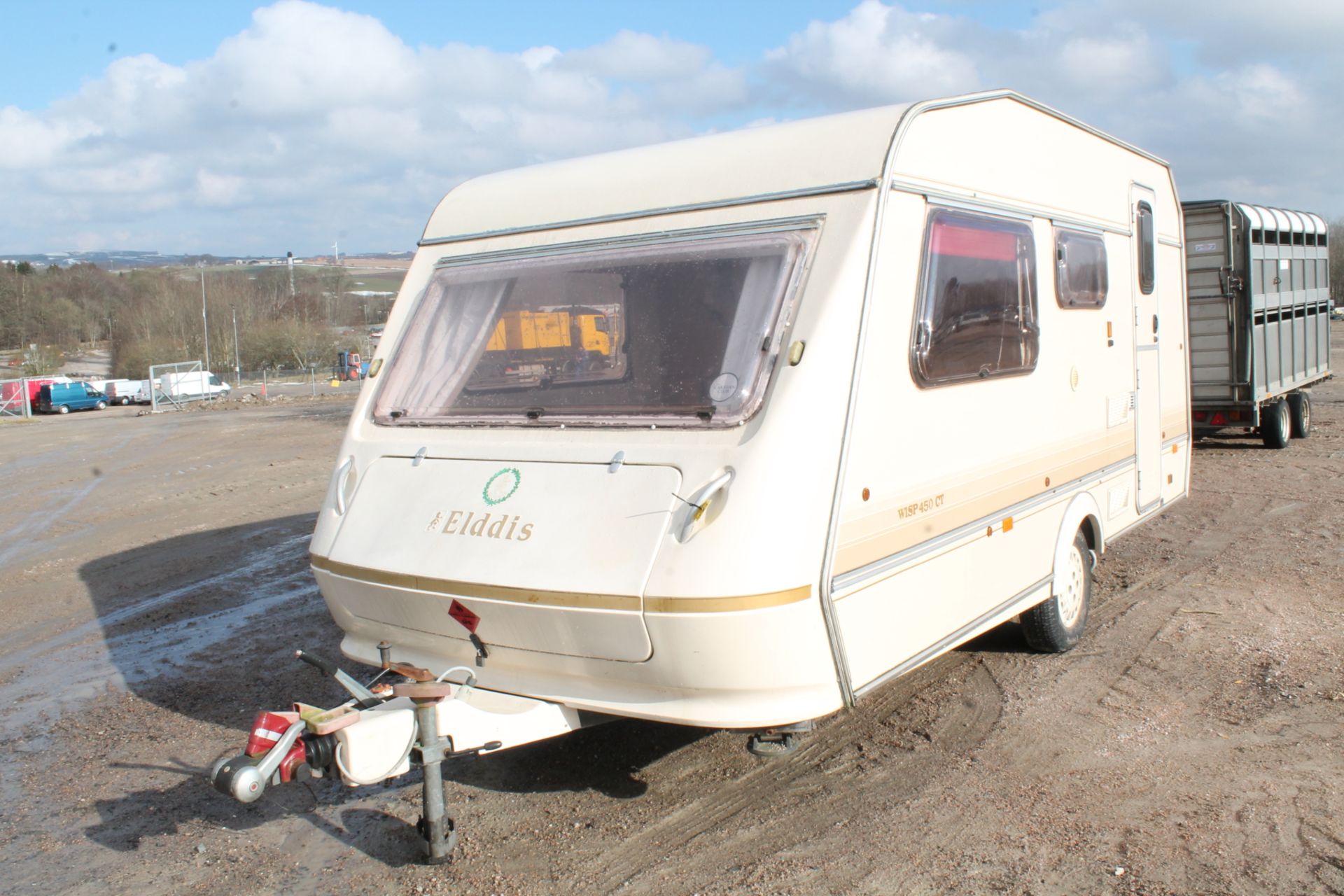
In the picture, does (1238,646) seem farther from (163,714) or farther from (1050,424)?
(163,714)

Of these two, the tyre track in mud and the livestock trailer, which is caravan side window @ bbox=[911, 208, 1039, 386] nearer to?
the tyre track in mud

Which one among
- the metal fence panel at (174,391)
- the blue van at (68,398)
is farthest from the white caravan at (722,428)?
the blue van at (68,398)

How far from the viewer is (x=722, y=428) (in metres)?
3.85

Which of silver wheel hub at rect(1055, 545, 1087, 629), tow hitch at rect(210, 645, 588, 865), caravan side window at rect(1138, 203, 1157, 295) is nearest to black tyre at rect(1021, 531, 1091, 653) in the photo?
silver wheel hub at rect(1055, 545, 1087, 629)

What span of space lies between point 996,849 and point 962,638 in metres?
0.98

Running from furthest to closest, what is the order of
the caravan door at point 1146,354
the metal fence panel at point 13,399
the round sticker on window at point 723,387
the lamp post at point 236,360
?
1. the lamp post at point 236,360
2. the metal fence panel at point 13,399
3. the caravan door at point 1146,354
4. the round sticker on window at point 723,387

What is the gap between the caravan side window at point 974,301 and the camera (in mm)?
4398

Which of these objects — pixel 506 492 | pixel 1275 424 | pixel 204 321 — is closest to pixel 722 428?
pixel 506 492

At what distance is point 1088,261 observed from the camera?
233 inches

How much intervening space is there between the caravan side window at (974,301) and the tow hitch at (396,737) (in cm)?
205

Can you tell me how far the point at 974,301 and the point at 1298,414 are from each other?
12.1m

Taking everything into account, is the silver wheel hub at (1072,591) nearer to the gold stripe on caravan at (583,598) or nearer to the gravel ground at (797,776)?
the gravel ground at (797,776)

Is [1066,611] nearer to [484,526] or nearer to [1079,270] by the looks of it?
[1079,270]

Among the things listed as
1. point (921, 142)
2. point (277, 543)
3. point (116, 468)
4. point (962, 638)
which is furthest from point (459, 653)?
point (116, 468)
